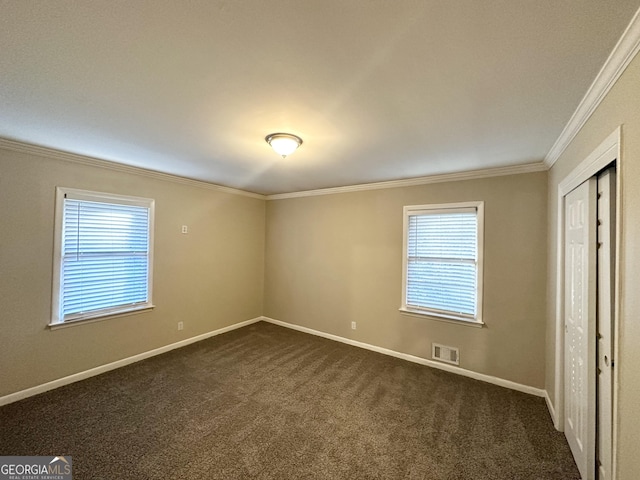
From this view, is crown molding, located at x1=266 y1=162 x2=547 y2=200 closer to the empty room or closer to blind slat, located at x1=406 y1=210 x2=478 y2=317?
the empty room

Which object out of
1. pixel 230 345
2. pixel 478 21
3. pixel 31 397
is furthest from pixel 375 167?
pixel 31 397

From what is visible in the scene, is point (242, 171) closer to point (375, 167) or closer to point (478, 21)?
point (375, 167)

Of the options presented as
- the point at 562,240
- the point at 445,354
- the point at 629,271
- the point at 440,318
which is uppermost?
the point at 562,240

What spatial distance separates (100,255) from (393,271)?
147 inches

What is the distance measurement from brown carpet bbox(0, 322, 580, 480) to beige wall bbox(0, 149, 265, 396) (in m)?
0.39

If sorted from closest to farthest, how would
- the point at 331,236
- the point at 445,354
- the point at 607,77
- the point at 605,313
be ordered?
1. the point at 607,77
2. the point at 605,313
3. the point at 445,354
4. the point at 331,236

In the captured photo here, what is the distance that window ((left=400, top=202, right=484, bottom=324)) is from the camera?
3.20 m

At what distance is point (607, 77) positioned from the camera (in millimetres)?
1328

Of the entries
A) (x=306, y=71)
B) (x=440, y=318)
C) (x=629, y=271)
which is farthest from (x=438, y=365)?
(x=306, y=71)

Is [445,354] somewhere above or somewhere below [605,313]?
below

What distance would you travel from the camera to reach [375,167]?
3127mm

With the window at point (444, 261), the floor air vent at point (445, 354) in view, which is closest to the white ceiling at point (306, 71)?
the window at point (444, 261)

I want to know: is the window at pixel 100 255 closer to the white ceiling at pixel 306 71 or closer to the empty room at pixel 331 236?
the empty room at pixel 331 236

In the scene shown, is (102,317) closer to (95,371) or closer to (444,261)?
(95,371)
